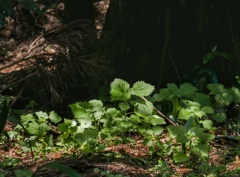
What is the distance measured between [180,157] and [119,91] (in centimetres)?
77

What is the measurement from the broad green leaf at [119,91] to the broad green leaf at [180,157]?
0.65 m

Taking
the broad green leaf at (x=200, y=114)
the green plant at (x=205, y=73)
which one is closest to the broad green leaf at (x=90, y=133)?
the broad green leaf at (x=200, y=114)

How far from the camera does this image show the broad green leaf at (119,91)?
364 cm

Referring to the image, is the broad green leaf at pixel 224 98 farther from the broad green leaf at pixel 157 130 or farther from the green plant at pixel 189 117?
the broad green leaf at pixel 157 130

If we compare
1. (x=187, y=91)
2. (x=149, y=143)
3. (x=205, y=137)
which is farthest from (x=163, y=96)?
(x=205, y=137)

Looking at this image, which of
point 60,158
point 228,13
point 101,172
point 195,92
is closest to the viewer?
point 101,172

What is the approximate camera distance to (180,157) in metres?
3.13

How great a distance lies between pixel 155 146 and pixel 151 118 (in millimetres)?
240

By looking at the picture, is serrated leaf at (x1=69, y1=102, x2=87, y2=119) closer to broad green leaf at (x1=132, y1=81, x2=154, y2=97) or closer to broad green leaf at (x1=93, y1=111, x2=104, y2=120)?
broad green leaf at (x1=93, y1=111, x2=104, y2=120)

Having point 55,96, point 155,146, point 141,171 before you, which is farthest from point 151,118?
point 55,96

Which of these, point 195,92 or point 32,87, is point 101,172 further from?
point 32,87

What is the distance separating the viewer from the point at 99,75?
4.50m

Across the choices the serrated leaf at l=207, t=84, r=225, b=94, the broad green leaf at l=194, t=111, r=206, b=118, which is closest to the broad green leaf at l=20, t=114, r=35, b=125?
the broad green leaf at l=194, t=111, r=206, b=118

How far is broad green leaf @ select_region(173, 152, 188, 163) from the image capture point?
10.2 feet
